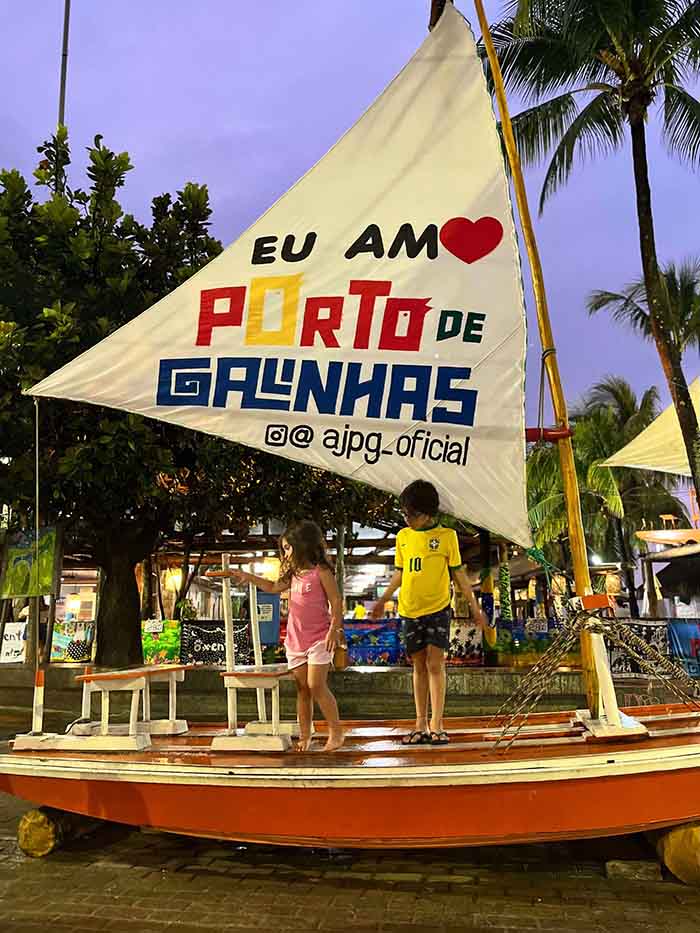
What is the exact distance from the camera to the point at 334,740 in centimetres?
500

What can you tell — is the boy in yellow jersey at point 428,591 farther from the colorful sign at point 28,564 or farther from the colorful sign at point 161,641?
the colorful sign at point 161,641

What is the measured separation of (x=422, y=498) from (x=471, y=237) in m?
1.93

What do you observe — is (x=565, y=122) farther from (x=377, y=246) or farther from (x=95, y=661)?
(x=95, y=661)

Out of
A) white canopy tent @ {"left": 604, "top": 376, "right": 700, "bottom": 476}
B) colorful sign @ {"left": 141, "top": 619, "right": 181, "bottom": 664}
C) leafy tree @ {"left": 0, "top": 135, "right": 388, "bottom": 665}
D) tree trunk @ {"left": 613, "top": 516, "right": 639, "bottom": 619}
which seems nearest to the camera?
leafy tree @ {"left": 0, "top": 135, "right": 388, "bottom": 665}

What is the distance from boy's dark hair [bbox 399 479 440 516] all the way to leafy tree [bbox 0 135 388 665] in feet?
18.2

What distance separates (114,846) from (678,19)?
44.9 feet

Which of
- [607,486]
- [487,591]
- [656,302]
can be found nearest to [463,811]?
[487,591]

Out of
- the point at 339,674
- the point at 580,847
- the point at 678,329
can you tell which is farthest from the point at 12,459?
the point at 678,329

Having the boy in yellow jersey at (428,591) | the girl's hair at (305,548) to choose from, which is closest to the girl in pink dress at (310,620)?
the girl's hair at (305,548)

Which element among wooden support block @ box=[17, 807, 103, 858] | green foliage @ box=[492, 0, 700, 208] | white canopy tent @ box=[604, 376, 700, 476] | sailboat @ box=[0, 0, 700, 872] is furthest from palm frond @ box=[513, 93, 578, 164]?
wooden support block @ box=[17, 807, 103, 858]

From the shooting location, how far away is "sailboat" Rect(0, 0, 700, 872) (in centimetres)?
416

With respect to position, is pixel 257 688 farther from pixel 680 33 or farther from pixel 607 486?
pixel 607 486

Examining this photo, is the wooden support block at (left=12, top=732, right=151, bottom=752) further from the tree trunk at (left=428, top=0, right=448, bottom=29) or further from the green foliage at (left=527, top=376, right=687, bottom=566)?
the green foliage at (left=527, top=376, right=687, bottom=566)

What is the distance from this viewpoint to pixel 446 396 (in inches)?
204
